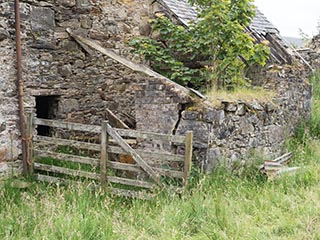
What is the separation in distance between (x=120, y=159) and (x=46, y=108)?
1.85 metres

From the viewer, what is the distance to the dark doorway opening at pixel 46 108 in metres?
7.42

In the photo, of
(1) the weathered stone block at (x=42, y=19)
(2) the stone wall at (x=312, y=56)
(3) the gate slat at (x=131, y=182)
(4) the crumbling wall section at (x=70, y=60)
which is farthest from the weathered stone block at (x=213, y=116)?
(2) the stone wall at (x=312, y=56)

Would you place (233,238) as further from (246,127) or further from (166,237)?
(246,127)

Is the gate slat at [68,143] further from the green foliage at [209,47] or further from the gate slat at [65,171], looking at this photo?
the green foliage at [209,47]

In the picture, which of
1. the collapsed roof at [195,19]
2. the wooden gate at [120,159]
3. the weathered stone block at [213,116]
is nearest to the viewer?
the wooden gate at [120,159]

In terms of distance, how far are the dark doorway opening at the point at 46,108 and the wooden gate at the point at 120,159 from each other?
410 mm

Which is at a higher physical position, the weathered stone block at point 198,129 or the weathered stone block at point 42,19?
the weathered stone block at point 42,19

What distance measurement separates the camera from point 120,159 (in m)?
6.91

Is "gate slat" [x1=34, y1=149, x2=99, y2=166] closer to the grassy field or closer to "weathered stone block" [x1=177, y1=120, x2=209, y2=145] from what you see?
the grassy field

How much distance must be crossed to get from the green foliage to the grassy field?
213 cm

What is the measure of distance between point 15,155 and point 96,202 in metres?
1.93

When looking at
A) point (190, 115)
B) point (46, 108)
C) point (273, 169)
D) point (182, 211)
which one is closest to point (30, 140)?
point (46, 108)

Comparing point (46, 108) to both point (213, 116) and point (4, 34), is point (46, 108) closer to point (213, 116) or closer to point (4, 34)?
point (4, 34)

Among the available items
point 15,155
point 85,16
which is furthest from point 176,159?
point 85,16
